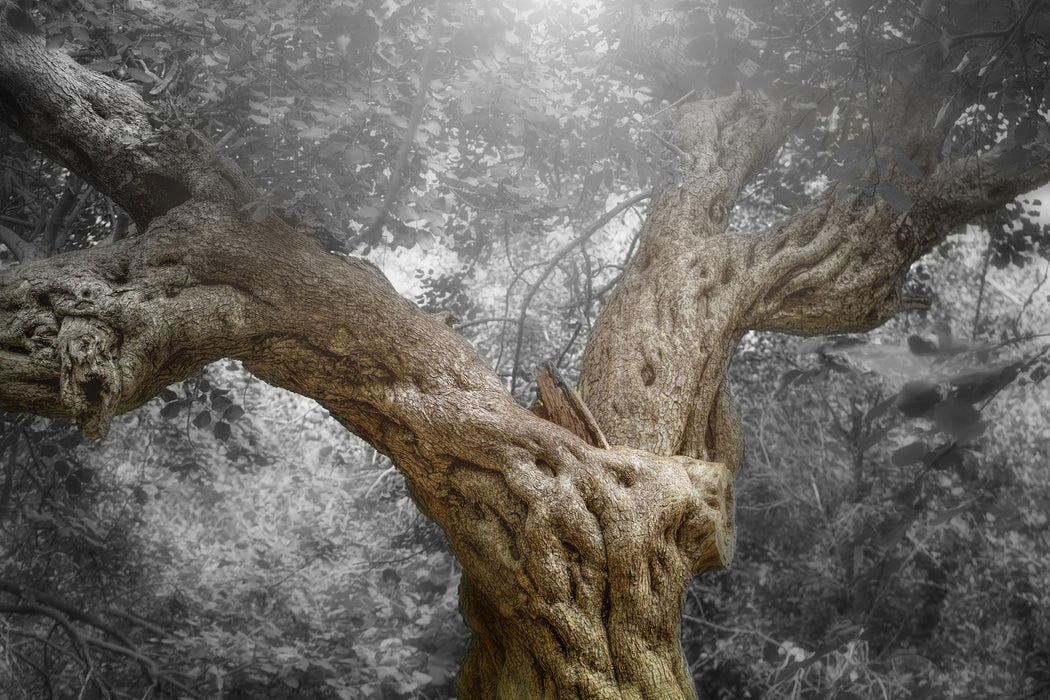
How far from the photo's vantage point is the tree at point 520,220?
1726mm

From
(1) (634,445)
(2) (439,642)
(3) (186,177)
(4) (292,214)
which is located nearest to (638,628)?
(1) (634,445)

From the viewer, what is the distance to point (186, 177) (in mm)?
2311

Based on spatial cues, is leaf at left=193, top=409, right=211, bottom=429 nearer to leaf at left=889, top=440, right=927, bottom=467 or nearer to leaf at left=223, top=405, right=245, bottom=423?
leaf at left=223, top=405, right=245, bottom=423

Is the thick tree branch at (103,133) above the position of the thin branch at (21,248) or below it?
above

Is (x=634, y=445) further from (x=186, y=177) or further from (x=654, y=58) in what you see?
(x=654, y=58)

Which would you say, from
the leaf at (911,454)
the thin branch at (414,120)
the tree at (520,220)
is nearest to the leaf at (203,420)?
the tree at (520,220)

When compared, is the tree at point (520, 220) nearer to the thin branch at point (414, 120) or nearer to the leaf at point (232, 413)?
the thin branch at point (414, 120)

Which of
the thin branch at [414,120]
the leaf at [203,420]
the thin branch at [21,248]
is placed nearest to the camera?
the thin branch at [21,248]

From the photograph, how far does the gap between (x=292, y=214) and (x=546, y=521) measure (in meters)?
1.32

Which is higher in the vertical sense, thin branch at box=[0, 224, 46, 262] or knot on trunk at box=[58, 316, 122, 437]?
thin branch at box=[0, 224, 46, 262]

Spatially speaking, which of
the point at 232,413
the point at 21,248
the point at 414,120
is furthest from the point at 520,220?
the point at 21,248

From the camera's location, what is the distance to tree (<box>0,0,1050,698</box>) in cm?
173

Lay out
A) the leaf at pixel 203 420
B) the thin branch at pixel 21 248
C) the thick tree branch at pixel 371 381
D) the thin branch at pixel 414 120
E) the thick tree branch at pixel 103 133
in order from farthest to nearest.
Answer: the leaf at pixel 203 420 < the thin branch at pixel 414 120 < the thin branch at pixel 21 248 < the thick tree branch at pixel 103 133 < the thick tree branch at pixel 371 381

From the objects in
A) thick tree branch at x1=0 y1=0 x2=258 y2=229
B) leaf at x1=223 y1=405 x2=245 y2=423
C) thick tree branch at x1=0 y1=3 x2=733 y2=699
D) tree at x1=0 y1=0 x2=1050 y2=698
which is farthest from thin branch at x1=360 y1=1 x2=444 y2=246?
leaf at x1=223 y1=405 x2=245 y2=423
